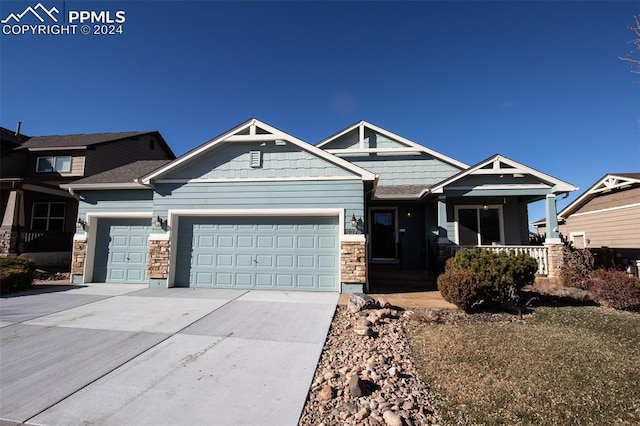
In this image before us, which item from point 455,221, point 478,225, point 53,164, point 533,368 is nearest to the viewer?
point 533,368

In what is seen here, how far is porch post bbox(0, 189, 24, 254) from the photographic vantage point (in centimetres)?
1278

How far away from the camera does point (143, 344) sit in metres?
4.67

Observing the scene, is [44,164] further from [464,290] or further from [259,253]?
[464,290]

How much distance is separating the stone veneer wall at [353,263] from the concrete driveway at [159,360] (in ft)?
3.91

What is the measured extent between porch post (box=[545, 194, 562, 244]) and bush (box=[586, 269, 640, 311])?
224cm

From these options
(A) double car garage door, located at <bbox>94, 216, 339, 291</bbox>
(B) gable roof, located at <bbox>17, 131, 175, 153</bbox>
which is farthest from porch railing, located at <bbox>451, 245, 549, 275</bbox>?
(B) gable roof, located at <bbox>17, 131, 175, 153</bbox>

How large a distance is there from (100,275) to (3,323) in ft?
15.7

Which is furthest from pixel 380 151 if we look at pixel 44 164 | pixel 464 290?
pixel 44 164

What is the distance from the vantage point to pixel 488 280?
6.50m

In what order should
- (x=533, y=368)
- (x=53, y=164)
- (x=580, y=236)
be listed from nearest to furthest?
(x=533, y=368) < (x=580, y=236) < (x=53, y=164)

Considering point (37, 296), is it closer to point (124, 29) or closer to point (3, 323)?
point (3, 323)

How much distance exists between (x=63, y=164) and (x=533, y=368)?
74.3 feet

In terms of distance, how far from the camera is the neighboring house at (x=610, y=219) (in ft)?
38.5

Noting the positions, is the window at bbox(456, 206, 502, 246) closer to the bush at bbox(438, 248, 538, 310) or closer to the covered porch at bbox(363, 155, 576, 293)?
the covered porch at bbox(363, 155, 576, 293)
